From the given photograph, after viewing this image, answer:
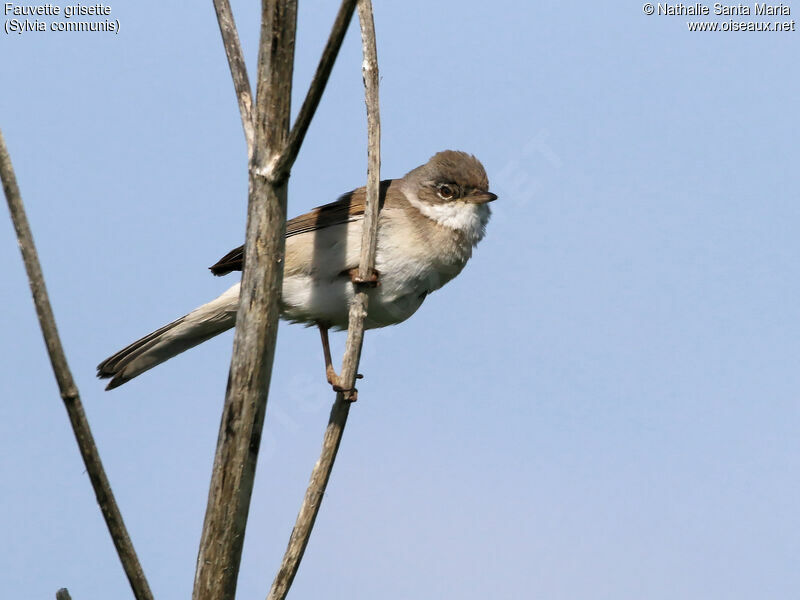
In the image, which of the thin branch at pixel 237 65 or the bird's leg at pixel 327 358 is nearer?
the thin branch at pixel 237 65

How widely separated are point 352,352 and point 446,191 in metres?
2.42

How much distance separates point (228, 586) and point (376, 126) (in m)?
2.34

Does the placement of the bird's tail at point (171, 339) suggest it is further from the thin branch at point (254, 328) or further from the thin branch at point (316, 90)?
the thin branch at point (316, 90)

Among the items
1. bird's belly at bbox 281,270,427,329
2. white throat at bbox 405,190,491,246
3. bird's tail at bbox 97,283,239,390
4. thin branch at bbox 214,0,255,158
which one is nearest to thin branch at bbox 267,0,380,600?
thin branch at bbox 214,0,255,158

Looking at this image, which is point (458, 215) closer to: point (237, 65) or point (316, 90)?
point (237, 65)

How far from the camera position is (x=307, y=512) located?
4.20 m

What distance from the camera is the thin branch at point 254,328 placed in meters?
3.42

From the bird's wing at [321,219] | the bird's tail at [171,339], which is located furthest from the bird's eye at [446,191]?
the bird's tail at [171,339]

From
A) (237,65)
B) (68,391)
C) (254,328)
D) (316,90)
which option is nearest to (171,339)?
(237,65)

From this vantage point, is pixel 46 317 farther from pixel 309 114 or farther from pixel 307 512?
pixel 307 512

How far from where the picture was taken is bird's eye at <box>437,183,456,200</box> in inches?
258

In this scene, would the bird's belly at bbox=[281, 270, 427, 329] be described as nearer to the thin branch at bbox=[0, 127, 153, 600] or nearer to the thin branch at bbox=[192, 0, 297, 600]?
the thin branch at bbox=[192, 0, 297, 600]

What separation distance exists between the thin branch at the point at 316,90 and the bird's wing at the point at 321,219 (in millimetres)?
2901

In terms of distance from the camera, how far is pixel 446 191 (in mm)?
6574
